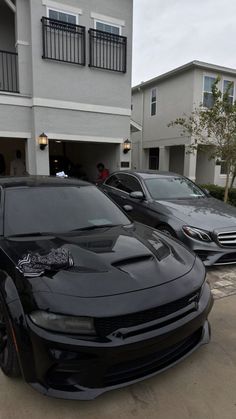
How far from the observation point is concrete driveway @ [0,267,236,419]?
6.31 ft

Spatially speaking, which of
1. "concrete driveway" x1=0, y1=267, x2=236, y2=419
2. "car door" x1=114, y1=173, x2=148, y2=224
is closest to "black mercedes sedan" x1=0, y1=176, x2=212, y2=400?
"concrete driveway" x1=0, y1=267, x2=236, y2=419

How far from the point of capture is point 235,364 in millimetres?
2451

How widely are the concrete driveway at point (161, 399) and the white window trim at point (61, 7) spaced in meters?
9.04

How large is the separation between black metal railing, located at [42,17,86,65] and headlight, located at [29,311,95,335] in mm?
8162

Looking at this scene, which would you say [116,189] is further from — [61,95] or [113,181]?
[61,95]

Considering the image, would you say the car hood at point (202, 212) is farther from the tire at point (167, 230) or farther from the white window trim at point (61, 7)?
the white window trim at point (61, 7)

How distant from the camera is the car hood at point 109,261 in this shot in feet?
6.40

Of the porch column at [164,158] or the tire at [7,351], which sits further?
the porch column at [164,158]

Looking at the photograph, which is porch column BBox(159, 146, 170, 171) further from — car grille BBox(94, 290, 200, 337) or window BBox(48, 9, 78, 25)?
car grille BBox(94, 290, 200, 337)

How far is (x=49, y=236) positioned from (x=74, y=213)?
49cm

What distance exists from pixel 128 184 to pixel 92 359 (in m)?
4.46

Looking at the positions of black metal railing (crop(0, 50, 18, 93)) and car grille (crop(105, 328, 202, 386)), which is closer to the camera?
car grille (crop(105, 328, 202, 386))

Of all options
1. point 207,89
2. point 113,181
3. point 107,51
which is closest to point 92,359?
point 113,181

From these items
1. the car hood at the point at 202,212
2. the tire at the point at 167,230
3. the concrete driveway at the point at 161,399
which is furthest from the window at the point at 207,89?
the concrete driveway at the point at 161,399
